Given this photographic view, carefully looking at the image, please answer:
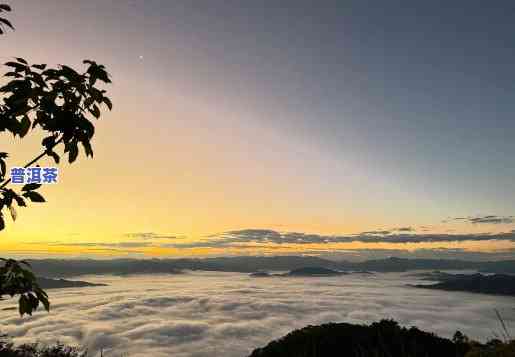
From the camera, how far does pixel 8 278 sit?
4.07 meters

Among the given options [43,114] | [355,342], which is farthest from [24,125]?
[355,342]

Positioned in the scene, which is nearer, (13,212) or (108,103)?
(13,212)

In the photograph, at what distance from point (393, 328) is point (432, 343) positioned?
2701mm

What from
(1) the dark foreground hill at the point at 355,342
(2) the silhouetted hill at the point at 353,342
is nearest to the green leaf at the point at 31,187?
(1) the dark foreground hill at the point at 355,342

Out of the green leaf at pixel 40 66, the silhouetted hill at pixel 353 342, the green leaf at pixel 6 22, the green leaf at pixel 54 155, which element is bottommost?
the silhouetted hill at pixel 353 342

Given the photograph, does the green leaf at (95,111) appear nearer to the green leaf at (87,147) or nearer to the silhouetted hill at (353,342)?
the green leaf at (87,147)

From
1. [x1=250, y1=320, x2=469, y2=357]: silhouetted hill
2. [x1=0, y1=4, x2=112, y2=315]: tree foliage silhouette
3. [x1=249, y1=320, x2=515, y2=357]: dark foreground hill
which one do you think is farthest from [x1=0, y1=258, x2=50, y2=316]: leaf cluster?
[x1=250, y1=320, x2=469, y2=357]: silhouetted hill

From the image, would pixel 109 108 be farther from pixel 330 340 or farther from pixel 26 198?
pixel 330 340

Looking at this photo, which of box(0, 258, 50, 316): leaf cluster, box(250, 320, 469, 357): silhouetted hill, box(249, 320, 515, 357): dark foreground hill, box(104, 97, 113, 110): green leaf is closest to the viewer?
box(0, 258, 50, 316): leaf cluster

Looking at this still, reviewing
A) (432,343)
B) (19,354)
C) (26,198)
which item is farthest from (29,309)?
(432,343)

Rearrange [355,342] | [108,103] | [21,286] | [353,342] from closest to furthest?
[21,286]
[108,103]
[355,342]
[353,342]

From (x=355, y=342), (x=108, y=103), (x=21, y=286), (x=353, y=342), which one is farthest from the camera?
(x=353, y=342)

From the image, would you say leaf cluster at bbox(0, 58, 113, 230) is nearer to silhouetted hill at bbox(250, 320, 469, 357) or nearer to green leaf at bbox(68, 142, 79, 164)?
green leaf at bbox(68, 142, 79, 164)

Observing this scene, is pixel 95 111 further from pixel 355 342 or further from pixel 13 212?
pixel 355 342
